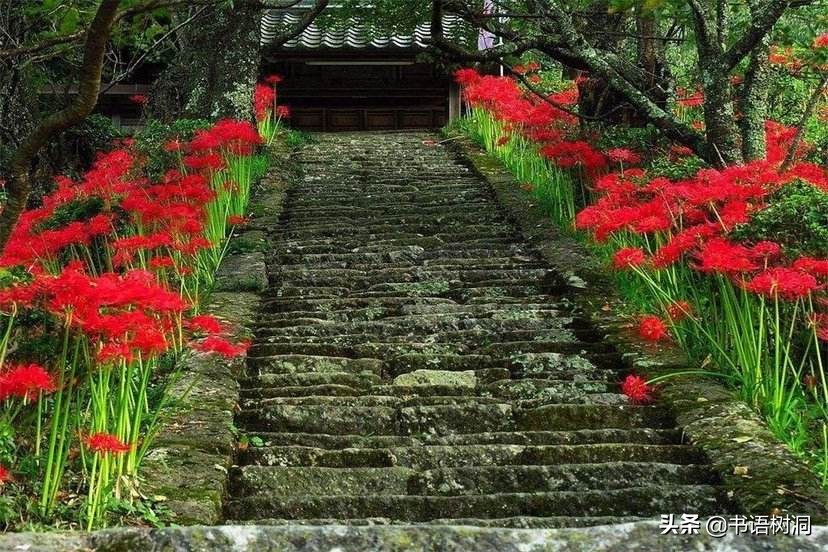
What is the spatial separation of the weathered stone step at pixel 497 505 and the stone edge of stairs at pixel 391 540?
1370mm

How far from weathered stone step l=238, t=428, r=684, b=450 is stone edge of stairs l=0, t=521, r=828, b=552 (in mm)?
2006

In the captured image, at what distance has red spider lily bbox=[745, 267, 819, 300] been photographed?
4.30 m

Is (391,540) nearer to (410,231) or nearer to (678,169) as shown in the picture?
(678,169)

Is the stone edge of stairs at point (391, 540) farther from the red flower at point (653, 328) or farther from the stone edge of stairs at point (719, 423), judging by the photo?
the red flower at point (653, 328)

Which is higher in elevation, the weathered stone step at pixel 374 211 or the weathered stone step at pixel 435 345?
the weathered stone step at pixel 374 211

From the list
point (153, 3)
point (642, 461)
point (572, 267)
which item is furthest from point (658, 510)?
point (572, 267)

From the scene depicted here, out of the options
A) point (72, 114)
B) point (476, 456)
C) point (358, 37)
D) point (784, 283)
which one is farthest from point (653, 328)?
point (358, 37)

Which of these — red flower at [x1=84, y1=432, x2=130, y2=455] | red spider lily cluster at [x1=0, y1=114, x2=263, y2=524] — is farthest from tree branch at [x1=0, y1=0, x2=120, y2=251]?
red flower at [x1=84, y1=432, x2=130, y2=455]

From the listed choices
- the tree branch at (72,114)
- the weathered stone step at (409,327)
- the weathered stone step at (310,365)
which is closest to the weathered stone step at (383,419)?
the weathered stone step at (310,365)

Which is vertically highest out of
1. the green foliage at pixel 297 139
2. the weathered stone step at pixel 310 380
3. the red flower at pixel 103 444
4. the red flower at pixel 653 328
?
the green foliage at pixel 297 139

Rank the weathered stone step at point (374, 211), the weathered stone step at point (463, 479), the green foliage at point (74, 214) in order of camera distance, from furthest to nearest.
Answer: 1. the weathered stone step at point (374, 211)
2. the green foliage at point (74, 214)
3. the weathered stone step at point (463, 479)

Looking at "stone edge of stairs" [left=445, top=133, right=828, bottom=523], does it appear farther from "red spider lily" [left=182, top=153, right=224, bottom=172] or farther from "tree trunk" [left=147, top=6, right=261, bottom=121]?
"tree trunk" [left=147, top=6, right=261, bottom=121]

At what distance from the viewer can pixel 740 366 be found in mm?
4863

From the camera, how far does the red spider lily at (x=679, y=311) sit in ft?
17.2
